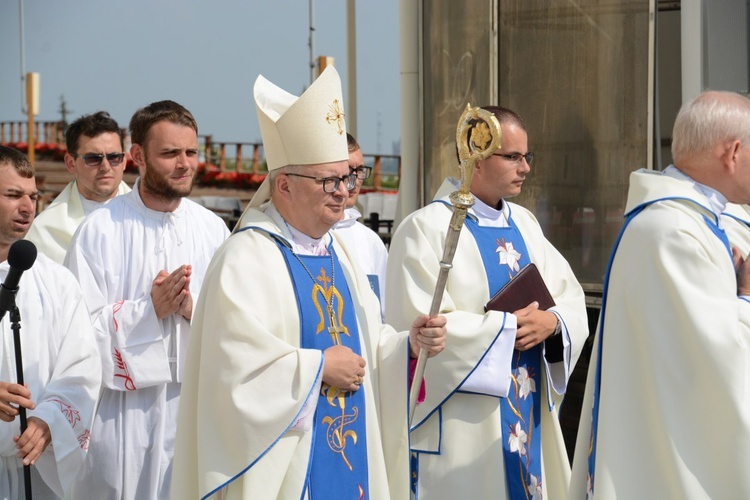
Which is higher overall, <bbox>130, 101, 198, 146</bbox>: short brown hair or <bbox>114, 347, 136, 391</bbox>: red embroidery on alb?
<bbox>130, 101, 198, 146</bbox>: short brown hair

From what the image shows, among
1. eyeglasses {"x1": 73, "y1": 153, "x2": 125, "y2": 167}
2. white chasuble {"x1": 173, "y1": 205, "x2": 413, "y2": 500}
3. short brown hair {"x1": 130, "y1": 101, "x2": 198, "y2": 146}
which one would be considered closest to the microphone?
white chasuble {"x1": 173, "y1": 205, "x2": 413, "y2": 500}

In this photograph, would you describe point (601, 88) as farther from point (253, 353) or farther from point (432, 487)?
point (253, 353)

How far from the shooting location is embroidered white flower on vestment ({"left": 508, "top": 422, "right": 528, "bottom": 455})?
4805 mm

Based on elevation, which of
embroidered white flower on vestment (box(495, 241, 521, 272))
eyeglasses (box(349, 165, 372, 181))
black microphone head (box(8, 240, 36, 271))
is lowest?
embroidered white flower on vestment (box(495, 241, 521, 272))

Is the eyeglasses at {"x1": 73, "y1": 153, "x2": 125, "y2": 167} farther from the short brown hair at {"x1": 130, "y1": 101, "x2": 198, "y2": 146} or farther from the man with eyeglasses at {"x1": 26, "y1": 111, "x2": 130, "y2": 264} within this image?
the short brown hair at {"x1": 130, "y1": 101, "x2": 198, "y2": 146}

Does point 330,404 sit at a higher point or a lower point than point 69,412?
higher

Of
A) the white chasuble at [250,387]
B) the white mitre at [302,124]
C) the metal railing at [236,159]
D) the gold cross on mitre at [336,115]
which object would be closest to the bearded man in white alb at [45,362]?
the white chasuble at [250,387]

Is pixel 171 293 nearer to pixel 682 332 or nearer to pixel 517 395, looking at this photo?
pixel 517 395

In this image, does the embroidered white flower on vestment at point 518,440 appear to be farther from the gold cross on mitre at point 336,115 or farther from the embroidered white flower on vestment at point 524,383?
the gold cross on mitre at point 336,115

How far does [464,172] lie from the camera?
391 cm

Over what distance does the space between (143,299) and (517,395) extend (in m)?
1.71

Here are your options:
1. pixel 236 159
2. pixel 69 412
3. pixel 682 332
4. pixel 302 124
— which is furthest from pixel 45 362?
pixel 236 159

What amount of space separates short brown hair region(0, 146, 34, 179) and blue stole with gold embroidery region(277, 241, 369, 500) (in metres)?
1.24

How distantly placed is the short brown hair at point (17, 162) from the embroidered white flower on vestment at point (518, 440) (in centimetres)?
230
